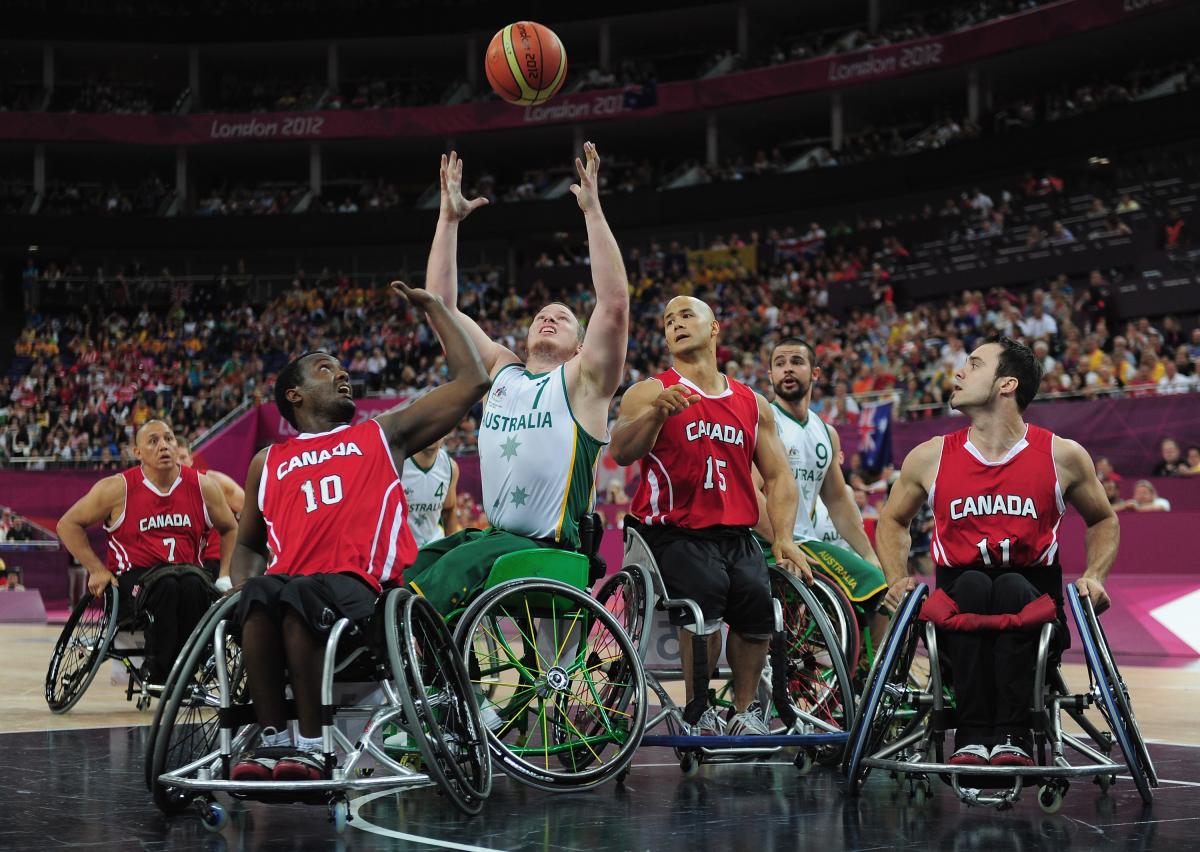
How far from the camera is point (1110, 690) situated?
4941 millimetres

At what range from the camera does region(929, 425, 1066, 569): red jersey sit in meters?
5.40

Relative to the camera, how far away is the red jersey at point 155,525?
907 cm

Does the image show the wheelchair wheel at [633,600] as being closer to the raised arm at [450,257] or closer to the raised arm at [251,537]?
the raised arm at [450,257]

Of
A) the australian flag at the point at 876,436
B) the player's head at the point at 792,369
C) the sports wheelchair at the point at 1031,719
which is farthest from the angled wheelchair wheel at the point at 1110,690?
the australian flag at the point at 876,436

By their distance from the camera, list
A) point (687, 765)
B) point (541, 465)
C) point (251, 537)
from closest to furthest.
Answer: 1. point (251, 537)
2. point (541, 465)
3. point (687, 765)

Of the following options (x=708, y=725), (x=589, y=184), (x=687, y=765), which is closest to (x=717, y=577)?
(x=708, y=725)

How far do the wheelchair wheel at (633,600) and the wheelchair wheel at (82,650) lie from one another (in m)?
3.81

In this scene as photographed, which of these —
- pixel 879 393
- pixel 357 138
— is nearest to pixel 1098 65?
pixel 879 393

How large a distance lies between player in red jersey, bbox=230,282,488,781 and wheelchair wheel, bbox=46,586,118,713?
3632 mm

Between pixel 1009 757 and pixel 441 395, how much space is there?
2.35 m

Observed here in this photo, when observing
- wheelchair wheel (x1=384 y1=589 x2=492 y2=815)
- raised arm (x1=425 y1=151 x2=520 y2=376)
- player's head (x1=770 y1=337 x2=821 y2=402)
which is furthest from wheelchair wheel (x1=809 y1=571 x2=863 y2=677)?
wheelchair wheel (x1=384 y1=589 x2=492 y2=815)

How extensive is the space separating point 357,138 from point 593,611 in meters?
32.9

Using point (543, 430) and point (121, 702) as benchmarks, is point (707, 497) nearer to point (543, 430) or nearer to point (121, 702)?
point (543, 430)

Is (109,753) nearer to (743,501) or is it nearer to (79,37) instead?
(743,501)
